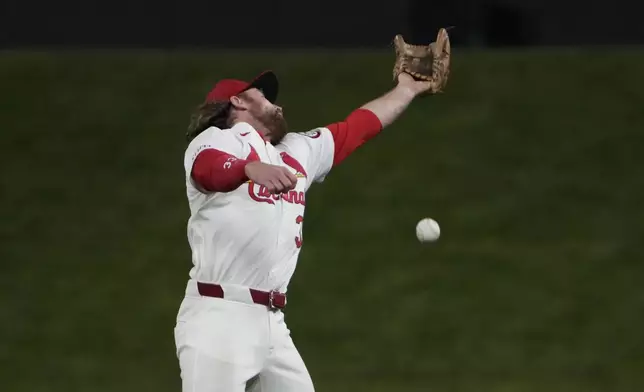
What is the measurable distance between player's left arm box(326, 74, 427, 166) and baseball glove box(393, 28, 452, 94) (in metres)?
0.05

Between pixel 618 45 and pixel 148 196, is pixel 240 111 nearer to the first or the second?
pixel 148 196

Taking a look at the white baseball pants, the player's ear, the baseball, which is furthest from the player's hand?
the baseball

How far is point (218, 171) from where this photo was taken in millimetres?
4855

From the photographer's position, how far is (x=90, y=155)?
1318cm

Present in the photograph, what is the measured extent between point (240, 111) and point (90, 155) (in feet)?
25.8

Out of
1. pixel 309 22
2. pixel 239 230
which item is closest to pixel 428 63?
pixel 239 230

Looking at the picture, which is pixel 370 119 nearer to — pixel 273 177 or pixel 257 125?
pixel 257 125

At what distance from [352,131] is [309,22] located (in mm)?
7864

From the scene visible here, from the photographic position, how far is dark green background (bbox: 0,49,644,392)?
11031 millimetres

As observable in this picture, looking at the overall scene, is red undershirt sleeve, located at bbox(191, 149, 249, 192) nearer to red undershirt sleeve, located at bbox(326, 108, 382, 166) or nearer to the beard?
the beard

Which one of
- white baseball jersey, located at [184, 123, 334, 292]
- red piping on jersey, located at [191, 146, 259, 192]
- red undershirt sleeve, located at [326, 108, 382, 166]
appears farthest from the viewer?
red undershirt sleeve, located at [326, 108, 382, 166]

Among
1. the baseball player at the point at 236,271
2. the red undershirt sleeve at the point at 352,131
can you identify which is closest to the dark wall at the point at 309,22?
the red undershirt sleeve at the point at 352,131

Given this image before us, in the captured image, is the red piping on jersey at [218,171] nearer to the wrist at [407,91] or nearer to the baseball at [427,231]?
the wrist at [407,91]

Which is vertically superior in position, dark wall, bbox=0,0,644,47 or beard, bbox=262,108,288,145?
beard, bbox=262,108,288,145
